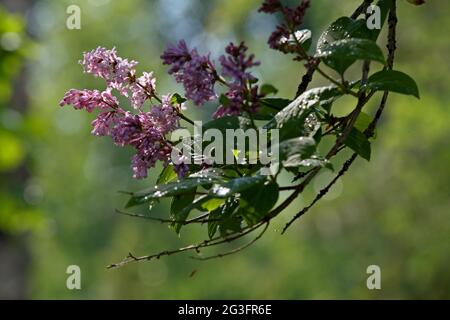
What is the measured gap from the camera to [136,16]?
15.4 meters

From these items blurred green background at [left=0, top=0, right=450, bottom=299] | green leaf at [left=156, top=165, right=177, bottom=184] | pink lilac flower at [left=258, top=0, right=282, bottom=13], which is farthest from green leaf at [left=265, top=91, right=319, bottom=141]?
blurred green background at [left=0, top=0, right=450, bottom=299]

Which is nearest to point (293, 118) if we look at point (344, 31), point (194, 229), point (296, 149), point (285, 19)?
point (296, 149)

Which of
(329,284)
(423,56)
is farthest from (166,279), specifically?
(423,56)

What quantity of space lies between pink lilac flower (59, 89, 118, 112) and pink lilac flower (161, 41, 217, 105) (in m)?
0.17

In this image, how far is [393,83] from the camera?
1144mm

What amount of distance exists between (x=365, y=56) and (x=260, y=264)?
34.9ft

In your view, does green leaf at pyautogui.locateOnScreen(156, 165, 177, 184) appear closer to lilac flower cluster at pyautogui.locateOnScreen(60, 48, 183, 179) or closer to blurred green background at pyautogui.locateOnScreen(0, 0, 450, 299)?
lilac flower cluster at pyautogui.locateOnScreen(60, 48, 183, 179)

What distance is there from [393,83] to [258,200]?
0.27 metres

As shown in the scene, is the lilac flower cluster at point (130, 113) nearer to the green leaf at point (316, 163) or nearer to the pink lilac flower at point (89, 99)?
the pink lilac flower at point (89, 99)

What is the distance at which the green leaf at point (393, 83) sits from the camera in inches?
44.4

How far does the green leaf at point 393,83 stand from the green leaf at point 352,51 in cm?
7

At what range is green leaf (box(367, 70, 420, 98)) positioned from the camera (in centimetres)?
113

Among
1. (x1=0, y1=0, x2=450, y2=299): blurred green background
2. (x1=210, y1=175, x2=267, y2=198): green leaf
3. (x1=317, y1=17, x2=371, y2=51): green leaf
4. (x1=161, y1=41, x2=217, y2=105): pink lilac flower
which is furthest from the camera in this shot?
(x1=0, y1=0, x2=450, y2=299): blurred green background

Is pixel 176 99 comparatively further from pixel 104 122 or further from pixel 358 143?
pixel 358 143
